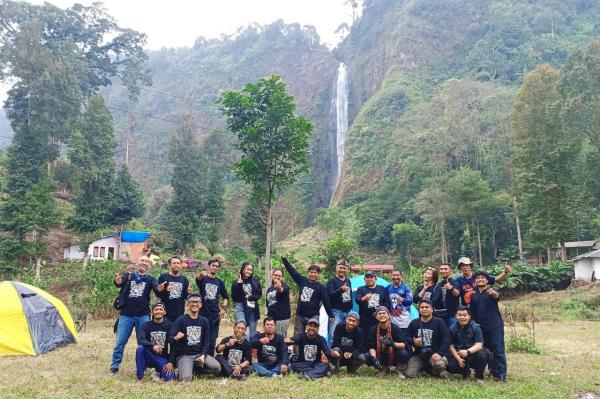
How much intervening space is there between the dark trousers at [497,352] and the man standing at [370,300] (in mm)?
1468

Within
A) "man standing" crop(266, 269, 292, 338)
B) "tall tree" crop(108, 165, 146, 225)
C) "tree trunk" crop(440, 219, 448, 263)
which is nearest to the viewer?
"man standing" crop(266, 269, 292, 338)

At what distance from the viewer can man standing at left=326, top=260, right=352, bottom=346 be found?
283 inches

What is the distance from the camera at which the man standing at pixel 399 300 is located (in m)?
7.02

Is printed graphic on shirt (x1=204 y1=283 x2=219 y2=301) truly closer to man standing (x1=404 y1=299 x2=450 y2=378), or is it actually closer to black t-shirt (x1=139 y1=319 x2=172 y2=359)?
black t-shirt (x1=139 y1=319 x2=172 y2=359)

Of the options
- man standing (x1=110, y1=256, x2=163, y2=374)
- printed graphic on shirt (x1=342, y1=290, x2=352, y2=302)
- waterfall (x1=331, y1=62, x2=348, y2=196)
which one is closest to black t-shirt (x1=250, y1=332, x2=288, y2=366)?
printed graphic on shirt (x1=342, y1=290, x2=352, y2=302)

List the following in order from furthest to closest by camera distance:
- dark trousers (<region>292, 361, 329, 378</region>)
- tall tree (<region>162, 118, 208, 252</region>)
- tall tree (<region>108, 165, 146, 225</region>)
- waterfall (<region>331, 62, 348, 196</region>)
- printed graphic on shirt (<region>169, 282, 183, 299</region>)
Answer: waterfall (<region>331, 62, 348, 196</region>)
tall tree (<region>162, 118, 208, 252</region>)
tall tree (<region>108, 165, 146, 225</region>)
printed graphic on shirt (<region>169, 282, 183, 299</region>)
dark trousers (<region>292, 361, 329, 378</region>)

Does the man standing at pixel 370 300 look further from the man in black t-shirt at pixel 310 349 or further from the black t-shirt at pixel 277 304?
the black t-shirt at pixel 277 304

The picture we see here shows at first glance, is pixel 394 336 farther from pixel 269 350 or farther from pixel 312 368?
pixel 269 350

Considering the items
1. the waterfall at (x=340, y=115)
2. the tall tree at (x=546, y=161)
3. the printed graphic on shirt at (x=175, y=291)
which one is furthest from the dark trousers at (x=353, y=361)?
the waterfall at (x=340, y=115)

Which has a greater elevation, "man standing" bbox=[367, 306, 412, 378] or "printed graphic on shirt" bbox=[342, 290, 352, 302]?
"printed graphic on shirt" bbox=[342, 290, 352, 302]

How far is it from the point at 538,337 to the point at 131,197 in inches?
975

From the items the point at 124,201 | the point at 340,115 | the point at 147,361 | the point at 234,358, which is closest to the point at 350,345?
the point at 234,358

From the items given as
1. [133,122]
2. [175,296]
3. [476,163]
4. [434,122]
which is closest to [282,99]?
[175,296]

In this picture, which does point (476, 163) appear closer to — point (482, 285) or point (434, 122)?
point (434, 122)
